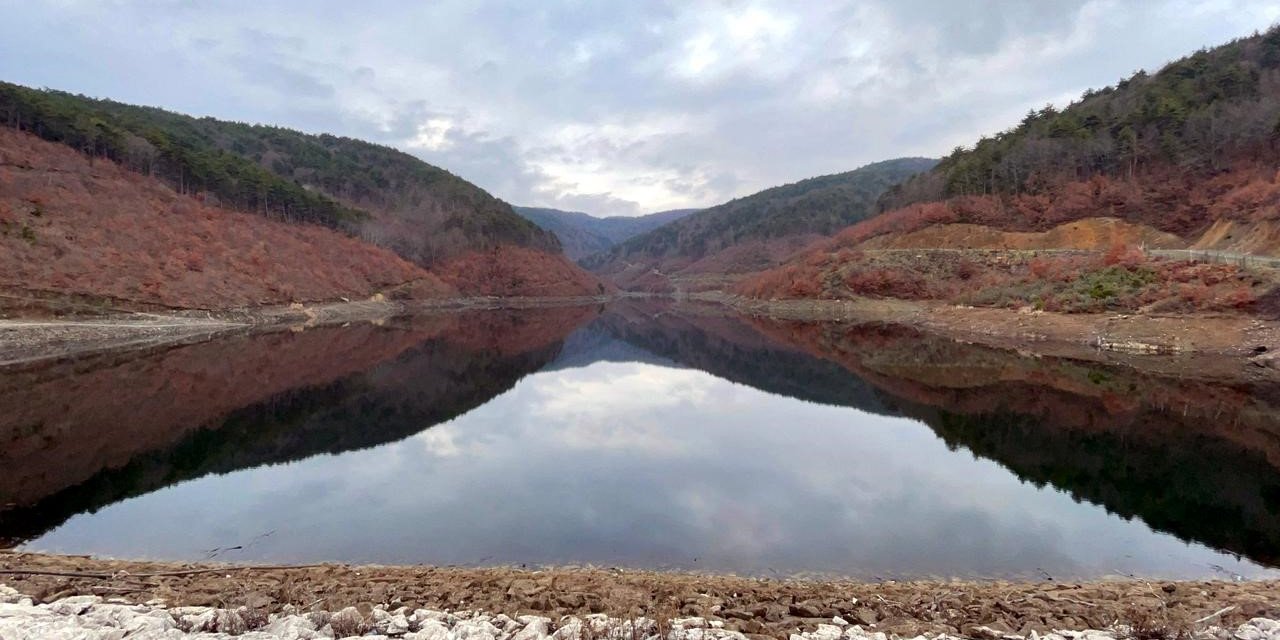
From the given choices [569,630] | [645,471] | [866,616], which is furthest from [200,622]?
[645,471]

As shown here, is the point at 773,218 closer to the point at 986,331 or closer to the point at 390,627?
the point at 986,331

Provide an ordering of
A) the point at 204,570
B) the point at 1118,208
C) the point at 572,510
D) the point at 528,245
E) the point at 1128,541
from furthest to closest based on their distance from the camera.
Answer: the point at 528,245
the point at 1118,208
the point at 572,510
the point at 1128,541
the point at 204,570

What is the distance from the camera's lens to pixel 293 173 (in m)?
123

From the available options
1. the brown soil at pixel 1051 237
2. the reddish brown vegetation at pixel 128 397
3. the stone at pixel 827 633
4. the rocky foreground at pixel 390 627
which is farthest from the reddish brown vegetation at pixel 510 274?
the stone at pixel 827 633

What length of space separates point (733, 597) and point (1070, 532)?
663 centimetres

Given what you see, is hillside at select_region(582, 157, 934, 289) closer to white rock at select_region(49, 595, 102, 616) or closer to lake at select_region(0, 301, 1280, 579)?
lake at select_region(0, 301, 1280, 579)

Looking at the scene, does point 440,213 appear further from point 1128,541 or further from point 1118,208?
point 1128,541

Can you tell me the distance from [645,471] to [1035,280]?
115ft

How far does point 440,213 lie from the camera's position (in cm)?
11994

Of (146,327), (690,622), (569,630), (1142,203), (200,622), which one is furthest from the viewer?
(1142,203)

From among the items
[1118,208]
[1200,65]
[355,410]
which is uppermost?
[1200,65]

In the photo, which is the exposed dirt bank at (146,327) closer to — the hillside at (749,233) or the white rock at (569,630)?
the white rock at (569,630)

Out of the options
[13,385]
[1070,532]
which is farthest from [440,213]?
[1070,532]

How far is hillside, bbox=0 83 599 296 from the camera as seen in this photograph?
2504 inches
